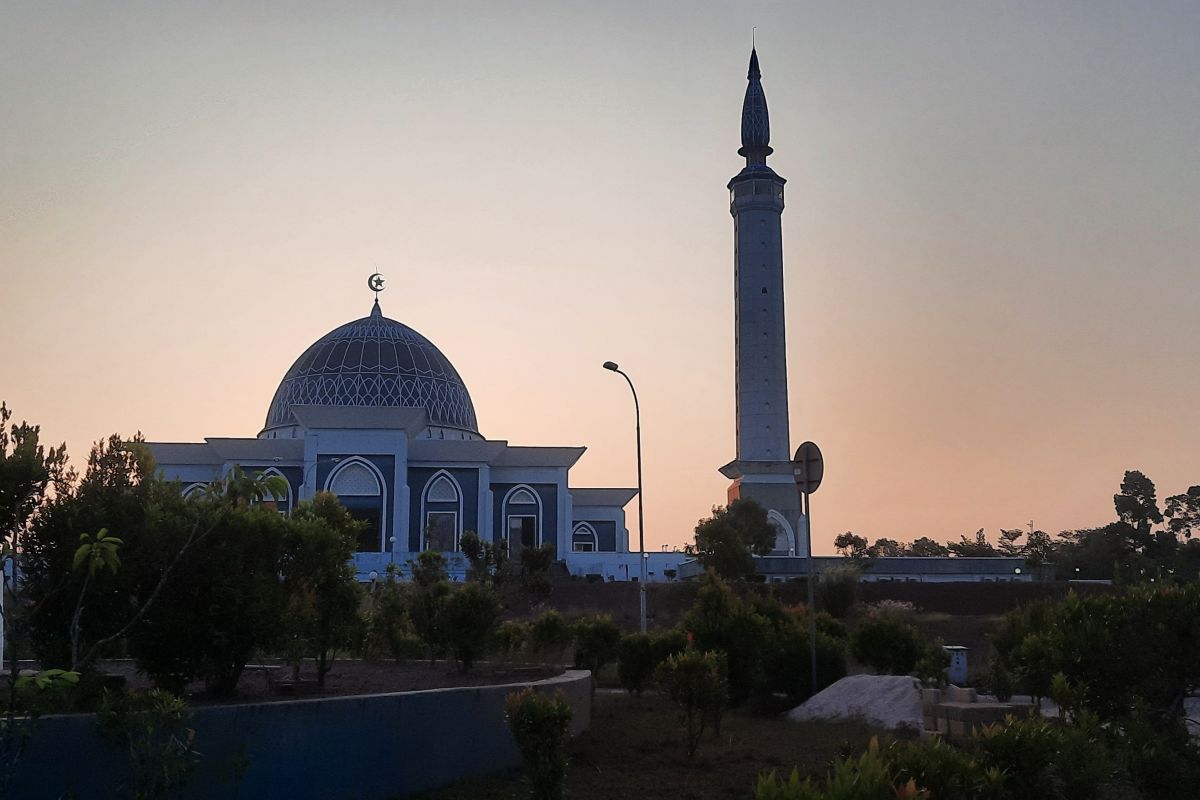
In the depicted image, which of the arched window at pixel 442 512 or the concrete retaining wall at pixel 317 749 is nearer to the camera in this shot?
the concrete retaining wall at pixel 317 749

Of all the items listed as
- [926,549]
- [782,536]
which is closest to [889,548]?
[926,549]

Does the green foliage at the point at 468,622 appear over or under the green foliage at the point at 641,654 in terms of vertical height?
over

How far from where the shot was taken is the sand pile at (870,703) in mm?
13641

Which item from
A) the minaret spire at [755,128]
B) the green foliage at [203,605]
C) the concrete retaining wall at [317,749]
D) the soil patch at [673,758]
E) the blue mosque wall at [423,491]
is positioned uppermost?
the minaret spire at [755,128]

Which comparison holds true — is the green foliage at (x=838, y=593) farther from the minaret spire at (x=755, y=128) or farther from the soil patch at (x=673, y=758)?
the minaret spire at (x=755, y=128)

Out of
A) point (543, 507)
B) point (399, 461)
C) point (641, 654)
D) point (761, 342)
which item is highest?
point (761, 342)

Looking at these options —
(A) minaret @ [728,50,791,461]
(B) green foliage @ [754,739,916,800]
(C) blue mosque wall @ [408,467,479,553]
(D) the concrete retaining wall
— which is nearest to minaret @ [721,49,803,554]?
(A) minaret @ [728,50,791,461]

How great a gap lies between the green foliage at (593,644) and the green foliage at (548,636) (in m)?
0.73

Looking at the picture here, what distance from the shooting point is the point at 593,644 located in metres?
18.0

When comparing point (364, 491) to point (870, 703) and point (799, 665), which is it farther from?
point (870, 703)

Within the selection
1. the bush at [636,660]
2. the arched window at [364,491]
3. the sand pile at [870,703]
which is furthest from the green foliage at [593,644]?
the arched window at [364,491]

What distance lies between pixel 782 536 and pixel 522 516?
40.5 feet

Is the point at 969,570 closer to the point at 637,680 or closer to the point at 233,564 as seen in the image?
the point at 637,680

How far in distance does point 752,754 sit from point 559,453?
39.3 m
